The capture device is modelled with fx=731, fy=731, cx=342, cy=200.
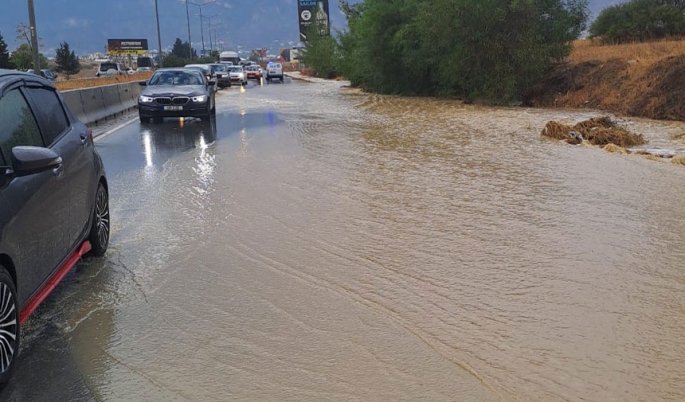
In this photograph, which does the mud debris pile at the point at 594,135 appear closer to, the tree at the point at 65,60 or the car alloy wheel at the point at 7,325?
the car alloy wheel at the point at 7,325

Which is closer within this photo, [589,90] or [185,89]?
[185,89]

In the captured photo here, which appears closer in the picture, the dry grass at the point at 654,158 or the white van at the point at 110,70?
the dry grass at the point at 654,158

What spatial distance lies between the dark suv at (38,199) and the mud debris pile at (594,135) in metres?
11.6

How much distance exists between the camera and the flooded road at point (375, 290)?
14.1 ft

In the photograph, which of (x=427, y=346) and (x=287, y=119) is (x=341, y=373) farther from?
(x=287, y=119)

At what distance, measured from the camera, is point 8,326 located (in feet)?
13.9

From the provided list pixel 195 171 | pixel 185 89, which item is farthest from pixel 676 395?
pixel 185 89

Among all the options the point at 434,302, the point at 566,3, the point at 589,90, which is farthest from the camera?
the point at 566,3

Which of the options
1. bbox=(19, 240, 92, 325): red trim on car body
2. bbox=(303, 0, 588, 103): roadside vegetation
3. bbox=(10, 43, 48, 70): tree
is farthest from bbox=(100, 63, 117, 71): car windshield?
bbox=(19, 240, 92, 325): red trim on car body

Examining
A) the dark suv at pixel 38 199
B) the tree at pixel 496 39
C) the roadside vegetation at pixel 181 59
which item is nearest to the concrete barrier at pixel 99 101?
the dark suv at pixel 38 199

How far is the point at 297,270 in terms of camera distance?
6441mm

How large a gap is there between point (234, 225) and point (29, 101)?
2.93 meters

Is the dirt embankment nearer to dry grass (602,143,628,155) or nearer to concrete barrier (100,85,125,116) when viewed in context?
dry grass (602,143,628,155)

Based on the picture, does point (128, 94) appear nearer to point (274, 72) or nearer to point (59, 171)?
point (59, 171)
